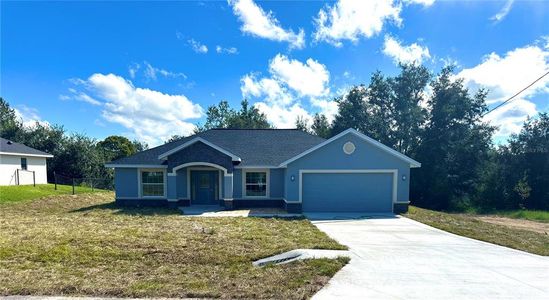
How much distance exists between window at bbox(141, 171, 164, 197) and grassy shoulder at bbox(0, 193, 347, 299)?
13.8 feet

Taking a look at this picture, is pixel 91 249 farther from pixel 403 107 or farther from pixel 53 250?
pixel 403 107

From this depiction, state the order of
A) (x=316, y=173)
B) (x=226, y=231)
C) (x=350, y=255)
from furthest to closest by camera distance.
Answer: (x=316, y=173) → (x=226, y=231) → (x=350, y=255)

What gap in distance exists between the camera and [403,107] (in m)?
31.4

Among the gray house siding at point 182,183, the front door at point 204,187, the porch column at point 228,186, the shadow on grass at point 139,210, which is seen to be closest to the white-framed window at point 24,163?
the shadow on grass at point 139,210

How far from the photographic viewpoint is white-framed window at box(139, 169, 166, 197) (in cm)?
1571

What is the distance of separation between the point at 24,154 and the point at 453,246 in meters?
28.9

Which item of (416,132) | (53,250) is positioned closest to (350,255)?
(53,250)

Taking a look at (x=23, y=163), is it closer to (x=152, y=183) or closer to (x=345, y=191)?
(x=152, y=183)

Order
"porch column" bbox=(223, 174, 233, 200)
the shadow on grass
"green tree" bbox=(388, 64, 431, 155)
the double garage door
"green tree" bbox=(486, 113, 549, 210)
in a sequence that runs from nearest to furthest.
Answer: the shadow on grass, the double garage door, "porch column" bbox=(223, 174, 233, 200), "green tree" bbox=(486, 113, 549, 210), "green tree" bbox=(388, 64, 431, 155)

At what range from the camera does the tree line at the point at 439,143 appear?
23.7 metres

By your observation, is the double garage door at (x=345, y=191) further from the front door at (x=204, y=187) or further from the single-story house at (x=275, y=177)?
the front door at (x=204, y=187)

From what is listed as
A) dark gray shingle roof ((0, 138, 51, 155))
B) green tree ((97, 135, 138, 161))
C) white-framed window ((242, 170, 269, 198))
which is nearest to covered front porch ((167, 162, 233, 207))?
white-framed window ((242, 170, 269, 198))

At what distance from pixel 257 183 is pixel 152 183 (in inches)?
230

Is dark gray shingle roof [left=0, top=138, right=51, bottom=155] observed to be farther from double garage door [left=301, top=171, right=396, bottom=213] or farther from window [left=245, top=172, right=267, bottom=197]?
double garage door [left=301, top=171, right=396, bottom=213]
